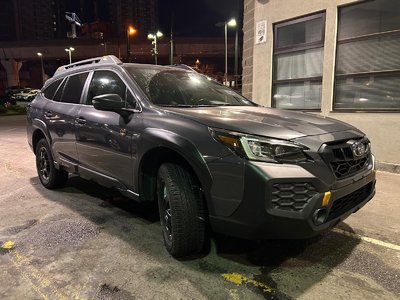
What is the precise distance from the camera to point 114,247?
3307mm

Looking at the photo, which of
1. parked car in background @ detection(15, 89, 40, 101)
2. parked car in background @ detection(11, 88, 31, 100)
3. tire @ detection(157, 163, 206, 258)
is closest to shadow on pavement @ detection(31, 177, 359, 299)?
tire @ detection(157, 163, 206, 258)

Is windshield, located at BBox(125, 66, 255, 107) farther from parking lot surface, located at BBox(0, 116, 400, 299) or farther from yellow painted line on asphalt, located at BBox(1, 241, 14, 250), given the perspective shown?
yellow painted line on asphalt, located at BBox(1, 241, 14, 250)

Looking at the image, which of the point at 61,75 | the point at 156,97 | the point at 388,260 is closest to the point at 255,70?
the point at 61,75

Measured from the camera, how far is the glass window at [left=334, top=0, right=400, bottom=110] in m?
6.76

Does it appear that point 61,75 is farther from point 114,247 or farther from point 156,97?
point 114,247

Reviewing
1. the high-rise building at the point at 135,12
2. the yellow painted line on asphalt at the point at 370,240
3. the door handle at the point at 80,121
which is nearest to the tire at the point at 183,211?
the door handle at the point at 80,121

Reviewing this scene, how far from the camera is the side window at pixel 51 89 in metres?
5.15

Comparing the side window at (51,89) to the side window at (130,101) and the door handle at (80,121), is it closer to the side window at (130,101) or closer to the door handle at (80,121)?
the door handle at (80,121)

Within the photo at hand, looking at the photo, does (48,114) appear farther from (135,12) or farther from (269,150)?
(135,12)

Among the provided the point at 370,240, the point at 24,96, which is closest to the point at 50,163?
the point at 370,240

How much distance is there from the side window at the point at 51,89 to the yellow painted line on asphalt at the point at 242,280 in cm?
380

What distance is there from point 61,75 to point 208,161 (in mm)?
3490

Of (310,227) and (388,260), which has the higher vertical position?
(310,227)

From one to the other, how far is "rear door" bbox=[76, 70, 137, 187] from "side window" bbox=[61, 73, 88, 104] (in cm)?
26
